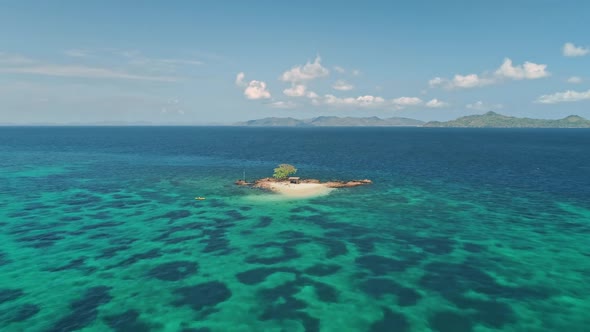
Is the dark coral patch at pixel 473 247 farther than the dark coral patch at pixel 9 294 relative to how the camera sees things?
Yes

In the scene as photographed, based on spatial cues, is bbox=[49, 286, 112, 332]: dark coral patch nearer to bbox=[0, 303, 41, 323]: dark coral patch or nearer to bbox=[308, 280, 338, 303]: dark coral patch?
bbox=[0, 303, 41, 323]: dark coral patch

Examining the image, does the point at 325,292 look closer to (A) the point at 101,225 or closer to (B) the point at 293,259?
(B) the point at 293,259

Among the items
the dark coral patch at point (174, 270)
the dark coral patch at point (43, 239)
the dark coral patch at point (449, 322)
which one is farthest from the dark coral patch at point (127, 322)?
the dark coral patch at point (449, 322)

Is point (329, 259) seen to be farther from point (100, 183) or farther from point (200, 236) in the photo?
point (100, 183)

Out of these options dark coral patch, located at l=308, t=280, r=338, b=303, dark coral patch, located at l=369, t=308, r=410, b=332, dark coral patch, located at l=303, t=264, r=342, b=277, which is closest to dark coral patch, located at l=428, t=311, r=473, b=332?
dark coral patch, located at l=369, t=308, r=410, b=332

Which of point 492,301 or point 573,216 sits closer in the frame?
point 492,301

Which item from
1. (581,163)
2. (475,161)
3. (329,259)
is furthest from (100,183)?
(581,163)

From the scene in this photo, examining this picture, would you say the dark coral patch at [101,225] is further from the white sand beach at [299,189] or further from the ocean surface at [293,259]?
the white sand beach at [299,189]
